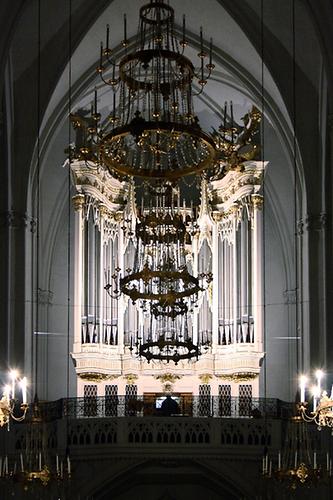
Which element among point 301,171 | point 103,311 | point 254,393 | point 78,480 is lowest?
point 78,480

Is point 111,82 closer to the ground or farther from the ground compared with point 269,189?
closer to the ground

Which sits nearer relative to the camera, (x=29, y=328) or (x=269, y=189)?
(x=29, y=328)

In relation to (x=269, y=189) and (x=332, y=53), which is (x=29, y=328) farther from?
(x=332, y=53)

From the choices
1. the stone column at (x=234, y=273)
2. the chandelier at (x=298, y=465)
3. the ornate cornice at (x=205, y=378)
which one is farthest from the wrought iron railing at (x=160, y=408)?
the chandelier at (x=298, y=465)

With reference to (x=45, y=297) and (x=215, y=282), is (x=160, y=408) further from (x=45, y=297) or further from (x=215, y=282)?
(x=45, y=297)

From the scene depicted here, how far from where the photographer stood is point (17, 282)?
26969 mm

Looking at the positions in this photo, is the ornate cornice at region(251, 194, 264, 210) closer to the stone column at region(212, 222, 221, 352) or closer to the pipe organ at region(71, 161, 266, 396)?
the pipe organ at region(71, 161, 266, 396)

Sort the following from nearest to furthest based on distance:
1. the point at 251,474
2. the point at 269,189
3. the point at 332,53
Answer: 1. the point at 332,53
2. the point at 251,474
3. the point at 269,189

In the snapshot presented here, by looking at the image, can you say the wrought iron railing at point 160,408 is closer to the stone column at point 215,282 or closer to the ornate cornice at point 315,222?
the stone column at point 215,282

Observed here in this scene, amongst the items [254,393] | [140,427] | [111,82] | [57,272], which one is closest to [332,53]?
[111,82]

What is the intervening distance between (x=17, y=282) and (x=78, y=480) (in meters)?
4.43

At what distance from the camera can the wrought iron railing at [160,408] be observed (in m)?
26.4

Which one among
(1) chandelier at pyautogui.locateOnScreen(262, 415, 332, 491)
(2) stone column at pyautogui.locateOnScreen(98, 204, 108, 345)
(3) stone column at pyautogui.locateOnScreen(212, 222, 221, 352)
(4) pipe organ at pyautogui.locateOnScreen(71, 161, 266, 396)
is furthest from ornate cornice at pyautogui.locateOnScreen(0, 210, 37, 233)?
(1) chandelier at pyautogui.locateOnScreen(262, 415, 332, 491)

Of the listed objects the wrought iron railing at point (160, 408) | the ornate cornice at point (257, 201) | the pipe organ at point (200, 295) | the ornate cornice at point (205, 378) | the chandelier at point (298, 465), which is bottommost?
the chandelier at point (298, 465)
